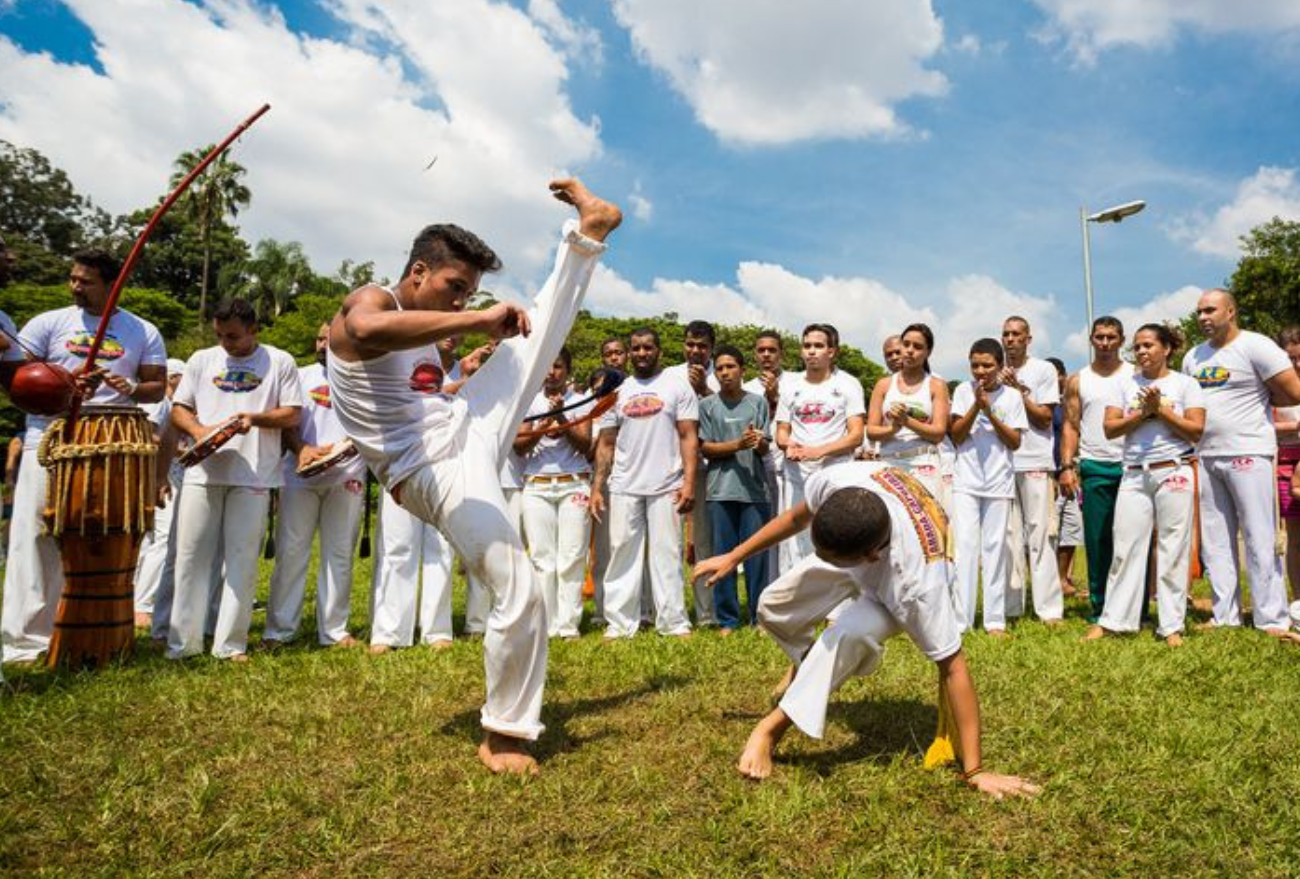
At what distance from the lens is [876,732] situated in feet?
14.2

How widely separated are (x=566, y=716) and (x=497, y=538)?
4.09ft

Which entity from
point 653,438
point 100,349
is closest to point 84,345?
point 100,349

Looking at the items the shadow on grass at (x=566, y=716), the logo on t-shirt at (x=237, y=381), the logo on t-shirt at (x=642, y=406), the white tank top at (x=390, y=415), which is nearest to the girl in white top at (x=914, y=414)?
the logo on t-shirt at (x=642, y=406)

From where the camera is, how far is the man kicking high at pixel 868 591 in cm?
352

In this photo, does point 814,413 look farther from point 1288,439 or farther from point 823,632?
point 1288,439

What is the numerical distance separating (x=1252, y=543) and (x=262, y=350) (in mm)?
7702

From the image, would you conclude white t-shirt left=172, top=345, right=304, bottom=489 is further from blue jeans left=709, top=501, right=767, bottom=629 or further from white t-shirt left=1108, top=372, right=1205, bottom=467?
white t-shirt left=1108, top=372, right=1205, bottom=467

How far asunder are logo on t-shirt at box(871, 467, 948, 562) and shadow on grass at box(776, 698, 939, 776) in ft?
3.14

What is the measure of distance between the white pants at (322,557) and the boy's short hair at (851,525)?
454 centimetres

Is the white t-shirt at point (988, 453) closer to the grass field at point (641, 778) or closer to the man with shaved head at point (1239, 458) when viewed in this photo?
the man with shaved head at point (1239, 458)

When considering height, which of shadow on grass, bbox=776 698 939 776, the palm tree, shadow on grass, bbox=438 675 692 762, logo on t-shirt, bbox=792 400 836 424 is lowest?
shadow on grass, bbox=776 698 939 776

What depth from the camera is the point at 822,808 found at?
338 cm

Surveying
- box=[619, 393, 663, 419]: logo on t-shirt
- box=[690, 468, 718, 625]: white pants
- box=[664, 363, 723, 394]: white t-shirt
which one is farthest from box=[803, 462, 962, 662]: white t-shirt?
box=[664, 363, 723, 394]: white t-shirt

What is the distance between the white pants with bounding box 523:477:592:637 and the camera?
725 centimetres
